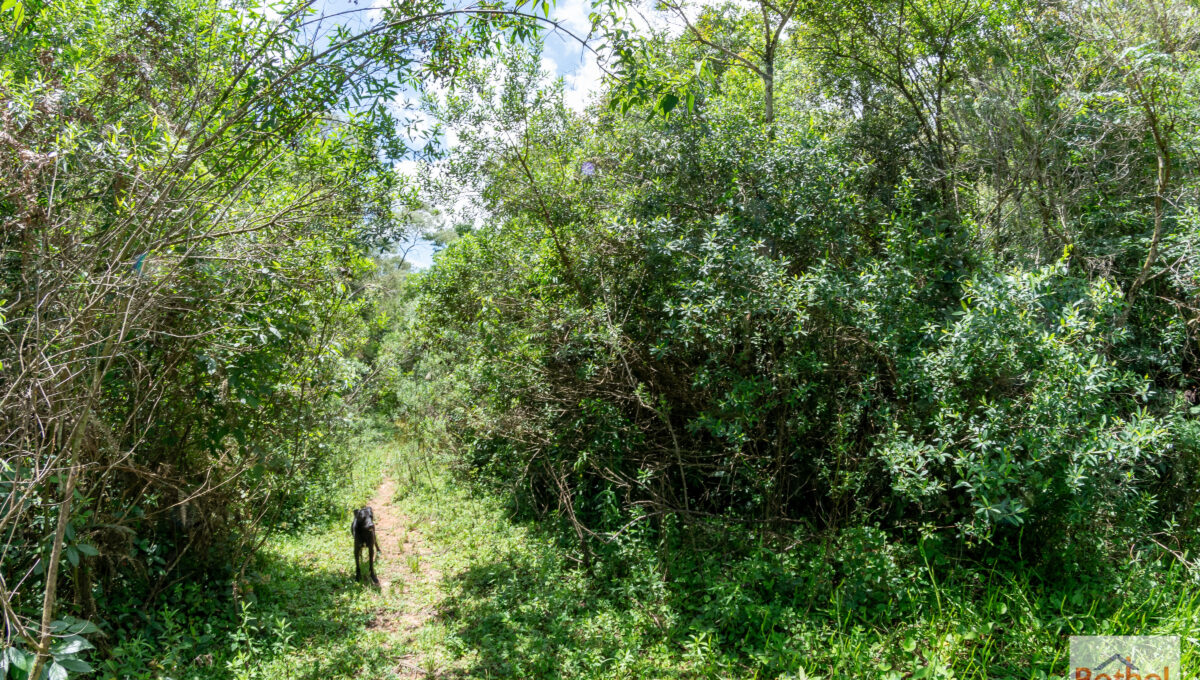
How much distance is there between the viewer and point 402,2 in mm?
3811

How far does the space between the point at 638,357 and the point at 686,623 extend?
246 centimetres

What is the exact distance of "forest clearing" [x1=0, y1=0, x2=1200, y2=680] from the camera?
11.8 feet

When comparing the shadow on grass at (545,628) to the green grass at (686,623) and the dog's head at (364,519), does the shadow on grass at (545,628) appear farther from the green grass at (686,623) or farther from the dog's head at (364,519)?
the dog's head at (364,519)

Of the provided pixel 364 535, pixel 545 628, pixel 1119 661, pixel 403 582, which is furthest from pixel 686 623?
pixel 364 535

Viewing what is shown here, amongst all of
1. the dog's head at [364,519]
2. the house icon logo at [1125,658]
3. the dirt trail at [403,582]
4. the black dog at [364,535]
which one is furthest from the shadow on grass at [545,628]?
the house icon logo at [1125,658]

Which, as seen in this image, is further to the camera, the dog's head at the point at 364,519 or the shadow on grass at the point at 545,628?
the dog's head at the point at 364,519

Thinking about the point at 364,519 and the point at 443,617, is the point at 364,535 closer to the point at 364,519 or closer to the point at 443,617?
the point at 364,519

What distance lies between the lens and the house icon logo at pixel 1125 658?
139 inches

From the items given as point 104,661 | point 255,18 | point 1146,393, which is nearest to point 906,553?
point 1146,393

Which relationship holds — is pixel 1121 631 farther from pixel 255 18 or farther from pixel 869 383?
pixel 255 18

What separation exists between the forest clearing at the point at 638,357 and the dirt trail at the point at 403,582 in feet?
0.17

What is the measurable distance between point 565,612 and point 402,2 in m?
4.36

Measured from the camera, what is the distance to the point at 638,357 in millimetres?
6254

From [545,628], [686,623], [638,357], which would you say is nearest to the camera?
[686,623]
